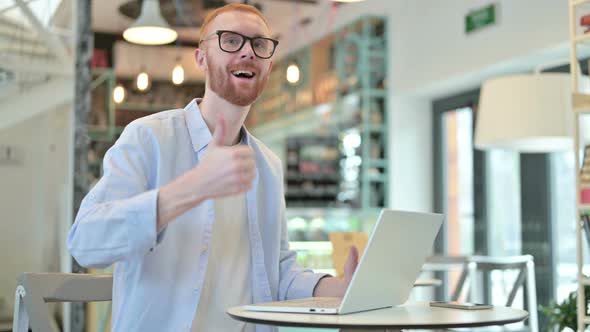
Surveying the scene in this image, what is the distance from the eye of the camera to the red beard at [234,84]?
5.91 feet

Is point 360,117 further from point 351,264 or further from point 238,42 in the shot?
point 351,264

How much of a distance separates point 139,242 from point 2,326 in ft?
9.29

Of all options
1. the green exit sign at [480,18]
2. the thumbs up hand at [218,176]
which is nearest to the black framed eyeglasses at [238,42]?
the thumbs up hand at [218,176]

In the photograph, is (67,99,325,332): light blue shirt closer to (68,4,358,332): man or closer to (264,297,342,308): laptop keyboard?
(68,4,358,332): man

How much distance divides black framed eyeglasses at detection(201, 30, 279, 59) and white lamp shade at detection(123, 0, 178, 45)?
353cm

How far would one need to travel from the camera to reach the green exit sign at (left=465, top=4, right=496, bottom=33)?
6.57m

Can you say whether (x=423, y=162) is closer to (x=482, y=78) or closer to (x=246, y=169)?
(x=482, y=78)

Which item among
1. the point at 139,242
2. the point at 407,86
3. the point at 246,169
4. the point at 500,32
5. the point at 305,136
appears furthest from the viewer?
the point at 305,136

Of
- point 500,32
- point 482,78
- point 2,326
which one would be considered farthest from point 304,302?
point 482,78

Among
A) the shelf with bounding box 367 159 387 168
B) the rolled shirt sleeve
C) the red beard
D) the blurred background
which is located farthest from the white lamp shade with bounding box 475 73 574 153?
the shelf with bounding box 367 159 387 168

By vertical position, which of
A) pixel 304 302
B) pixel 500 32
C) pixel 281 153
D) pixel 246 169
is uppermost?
pixel 500 32

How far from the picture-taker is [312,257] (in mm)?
8227

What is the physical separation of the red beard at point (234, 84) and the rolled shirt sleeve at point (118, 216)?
9.2 inches

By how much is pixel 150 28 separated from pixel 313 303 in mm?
3864
